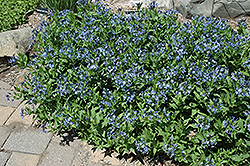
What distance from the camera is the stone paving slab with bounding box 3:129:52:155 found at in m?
3.40

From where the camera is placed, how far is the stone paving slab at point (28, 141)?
3404mm

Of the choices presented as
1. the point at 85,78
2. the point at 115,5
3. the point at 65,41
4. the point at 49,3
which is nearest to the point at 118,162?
the point at 85,78

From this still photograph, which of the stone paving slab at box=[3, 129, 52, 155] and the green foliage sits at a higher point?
the green foliage

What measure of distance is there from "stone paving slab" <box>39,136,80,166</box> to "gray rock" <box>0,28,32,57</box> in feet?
7.17

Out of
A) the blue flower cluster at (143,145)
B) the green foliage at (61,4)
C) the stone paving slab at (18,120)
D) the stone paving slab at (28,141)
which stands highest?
the green foliage at (61,4)

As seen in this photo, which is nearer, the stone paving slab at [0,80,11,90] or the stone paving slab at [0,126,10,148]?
the stone paving slab at [0,126,10,148]

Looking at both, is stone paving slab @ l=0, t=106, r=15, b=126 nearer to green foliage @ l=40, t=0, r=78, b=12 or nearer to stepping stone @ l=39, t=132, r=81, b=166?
stepping stone @ l=39, t=132, r=81, b=166

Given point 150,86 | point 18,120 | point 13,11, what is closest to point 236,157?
point 150,86

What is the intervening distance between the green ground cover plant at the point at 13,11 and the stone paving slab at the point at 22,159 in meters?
3.11

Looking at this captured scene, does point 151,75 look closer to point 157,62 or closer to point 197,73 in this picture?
point 157,62

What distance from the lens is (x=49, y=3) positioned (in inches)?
205

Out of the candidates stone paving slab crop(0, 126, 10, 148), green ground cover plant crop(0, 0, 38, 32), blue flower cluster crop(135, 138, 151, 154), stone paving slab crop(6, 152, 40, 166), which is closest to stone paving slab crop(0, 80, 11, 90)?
stone paving slab crop(0, 126, 10, 148)

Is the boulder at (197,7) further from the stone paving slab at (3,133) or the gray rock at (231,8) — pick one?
the stone paving slab at (3,133)

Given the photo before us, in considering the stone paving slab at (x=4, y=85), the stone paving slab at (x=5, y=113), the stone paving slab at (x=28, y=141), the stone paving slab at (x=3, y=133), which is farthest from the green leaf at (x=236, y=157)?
the stone paving slab at (x=4, y=85)
